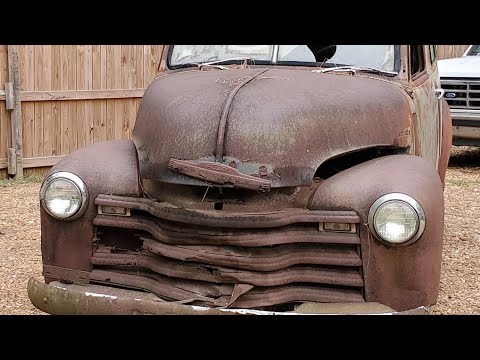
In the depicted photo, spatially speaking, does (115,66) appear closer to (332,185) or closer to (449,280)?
(449,280)

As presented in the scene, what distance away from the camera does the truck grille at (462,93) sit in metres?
11.5

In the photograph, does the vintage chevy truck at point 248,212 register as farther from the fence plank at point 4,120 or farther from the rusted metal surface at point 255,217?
the fence plank at point 4,120

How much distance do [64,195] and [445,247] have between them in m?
4.12

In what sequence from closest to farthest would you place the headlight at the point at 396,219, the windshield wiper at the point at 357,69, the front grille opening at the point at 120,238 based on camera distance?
the headlight at the point at 396,219, the front grille opening at the point at 120,238, the windshield wiper at the point at 357,69

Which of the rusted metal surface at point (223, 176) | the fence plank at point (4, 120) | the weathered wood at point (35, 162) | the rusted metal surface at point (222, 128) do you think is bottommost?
the weathered wood at point (35, 162)

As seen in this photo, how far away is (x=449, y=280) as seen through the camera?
243 inches

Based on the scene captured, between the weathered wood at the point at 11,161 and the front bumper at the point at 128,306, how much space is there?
21.3ft

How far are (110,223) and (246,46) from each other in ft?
5.57

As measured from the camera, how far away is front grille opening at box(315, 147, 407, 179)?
4293 mm

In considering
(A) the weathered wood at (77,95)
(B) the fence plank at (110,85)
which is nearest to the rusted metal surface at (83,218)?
(A) the weathered wood at (77,95)

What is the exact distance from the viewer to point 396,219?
3.74 m

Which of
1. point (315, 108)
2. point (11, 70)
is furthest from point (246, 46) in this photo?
point (11, 70)

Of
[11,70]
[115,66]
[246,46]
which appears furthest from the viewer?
[115,66]

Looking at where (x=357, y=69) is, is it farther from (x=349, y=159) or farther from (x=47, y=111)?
(x=47, y=111)
